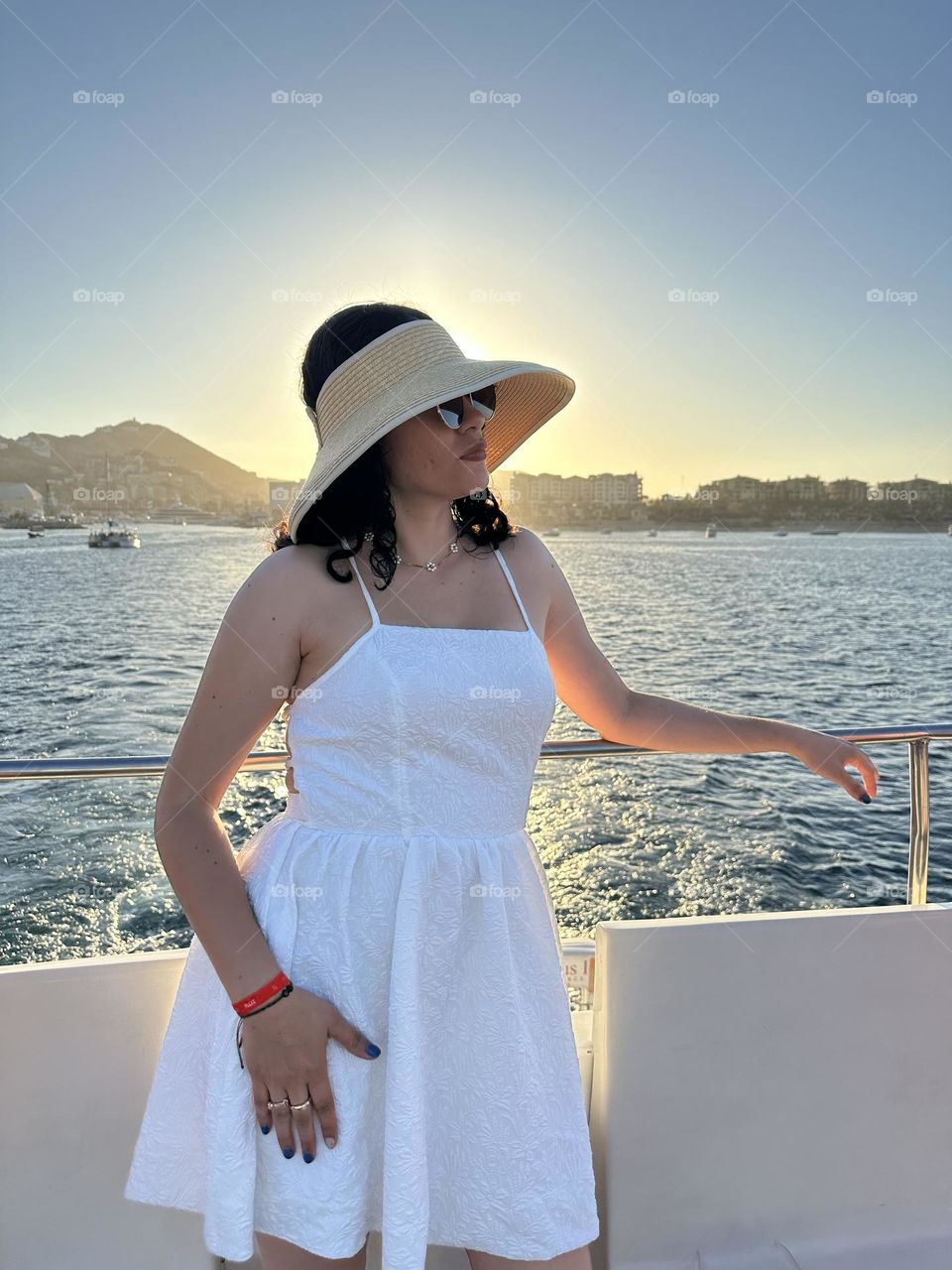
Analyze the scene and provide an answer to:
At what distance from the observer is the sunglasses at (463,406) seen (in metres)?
1.10

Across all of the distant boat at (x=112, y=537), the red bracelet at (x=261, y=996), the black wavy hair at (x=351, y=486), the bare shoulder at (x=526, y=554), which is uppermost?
the distant boat at (x=112, y=537)

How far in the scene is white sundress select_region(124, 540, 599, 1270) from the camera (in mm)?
A: 1002

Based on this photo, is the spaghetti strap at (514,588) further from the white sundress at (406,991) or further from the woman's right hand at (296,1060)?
the woman's right hand at (296,1060)

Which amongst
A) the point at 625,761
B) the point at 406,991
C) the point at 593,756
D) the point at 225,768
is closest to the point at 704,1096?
the point at 593,756

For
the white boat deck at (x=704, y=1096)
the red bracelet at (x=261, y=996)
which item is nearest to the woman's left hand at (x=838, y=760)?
the white boat deck at (x=704, y=1096)

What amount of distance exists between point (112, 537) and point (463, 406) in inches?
2327

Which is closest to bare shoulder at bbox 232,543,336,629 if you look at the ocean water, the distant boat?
the ocean water

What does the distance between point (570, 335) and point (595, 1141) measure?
29180 mm

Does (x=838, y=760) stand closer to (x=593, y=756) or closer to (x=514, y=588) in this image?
(x=593, y=756)

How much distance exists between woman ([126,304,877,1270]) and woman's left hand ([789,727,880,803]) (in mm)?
474

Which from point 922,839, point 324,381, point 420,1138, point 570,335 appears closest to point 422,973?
point 420,1138

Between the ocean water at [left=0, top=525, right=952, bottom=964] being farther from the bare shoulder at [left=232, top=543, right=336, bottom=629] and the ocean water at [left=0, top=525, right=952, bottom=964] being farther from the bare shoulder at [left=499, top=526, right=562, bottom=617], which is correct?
the bare shoulder at [left=499, top=526, right=562, bottom=617]

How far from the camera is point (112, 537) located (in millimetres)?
55688

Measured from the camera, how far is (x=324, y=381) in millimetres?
1140
